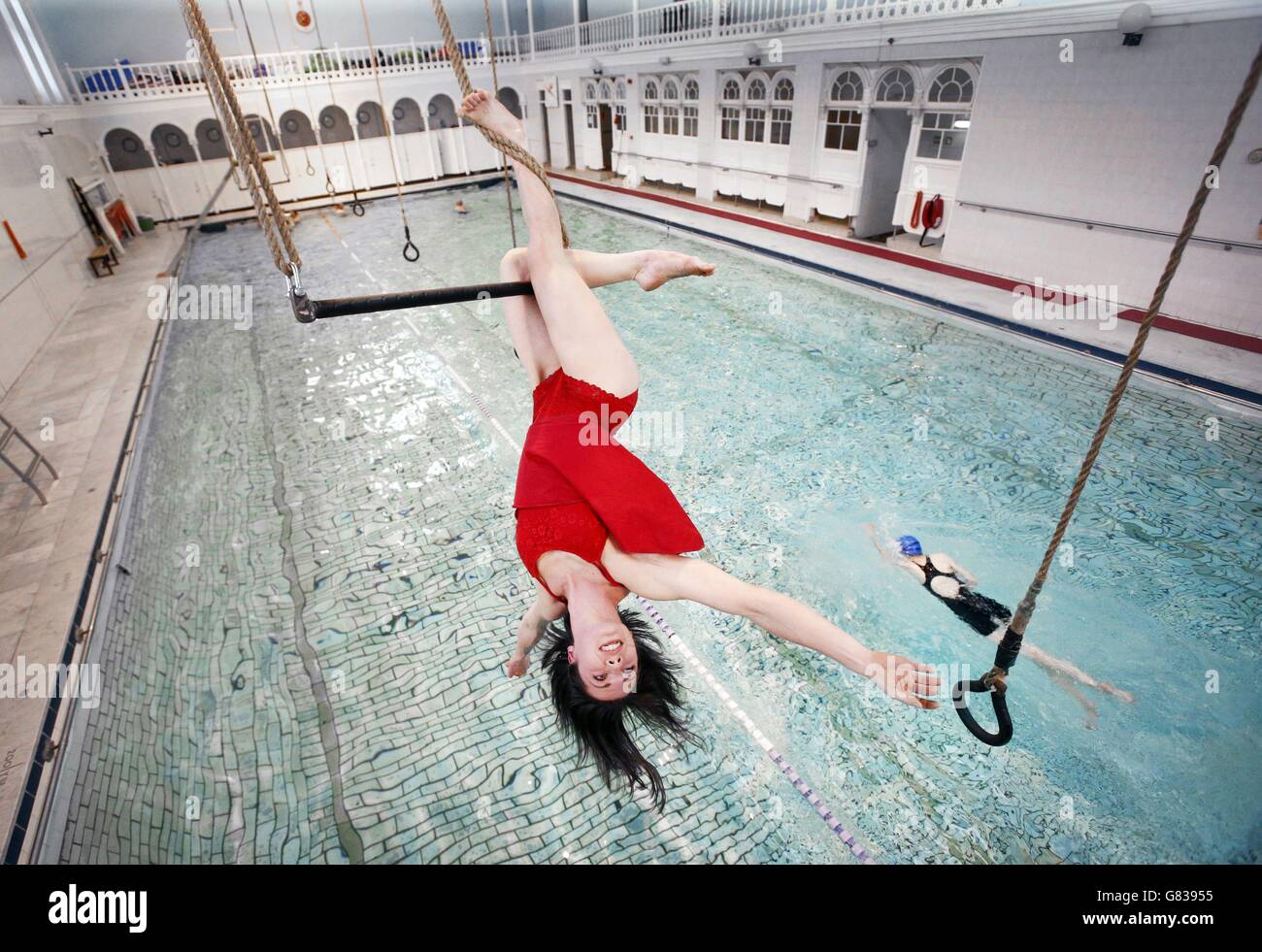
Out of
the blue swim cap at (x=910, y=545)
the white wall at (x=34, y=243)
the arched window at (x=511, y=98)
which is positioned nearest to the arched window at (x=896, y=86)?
the blue swim cap at (x=910, y=545)

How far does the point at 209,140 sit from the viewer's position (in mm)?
17562

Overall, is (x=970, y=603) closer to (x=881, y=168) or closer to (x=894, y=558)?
(x=894, y=558)

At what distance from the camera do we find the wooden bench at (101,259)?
1122 cm

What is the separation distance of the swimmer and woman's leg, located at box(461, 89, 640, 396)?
3055mm

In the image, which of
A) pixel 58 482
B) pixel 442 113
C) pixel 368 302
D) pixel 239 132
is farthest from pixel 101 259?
pixel 368 302

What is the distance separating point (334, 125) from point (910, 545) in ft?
72.1

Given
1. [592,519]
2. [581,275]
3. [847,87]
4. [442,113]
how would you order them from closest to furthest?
[592,519] → [581,275] → [847,87] → [442,113]

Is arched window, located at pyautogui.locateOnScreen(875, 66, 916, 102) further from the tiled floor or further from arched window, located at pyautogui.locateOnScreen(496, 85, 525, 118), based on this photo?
arched window, located at pyautogui.locateOnScreen(496, 85, 525, 118)

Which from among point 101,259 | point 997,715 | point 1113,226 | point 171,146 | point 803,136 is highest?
point 171,146

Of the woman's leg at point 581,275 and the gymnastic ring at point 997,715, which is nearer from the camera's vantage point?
the gymnastic ring at point 997,715

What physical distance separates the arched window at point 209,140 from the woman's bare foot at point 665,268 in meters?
20.6

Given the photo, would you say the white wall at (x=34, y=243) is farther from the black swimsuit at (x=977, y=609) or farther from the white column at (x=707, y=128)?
the white column at (x=707, y=128)

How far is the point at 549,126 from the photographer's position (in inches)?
804
